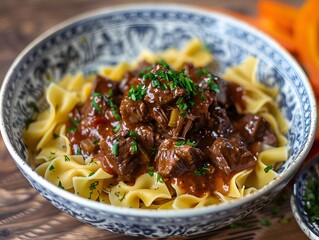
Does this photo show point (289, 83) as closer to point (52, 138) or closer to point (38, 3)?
point (52, 138)

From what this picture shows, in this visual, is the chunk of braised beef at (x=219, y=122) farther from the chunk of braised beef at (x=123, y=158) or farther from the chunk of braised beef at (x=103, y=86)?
the chunk of braised beef at (x=103, y=86)

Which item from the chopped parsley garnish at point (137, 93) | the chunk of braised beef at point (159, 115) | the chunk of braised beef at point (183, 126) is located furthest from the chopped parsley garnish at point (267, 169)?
the chopped parsley garnish at point (137, 93)

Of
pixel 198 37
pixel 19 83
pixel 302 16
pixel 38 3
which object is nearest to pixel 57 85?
pixel 19 83

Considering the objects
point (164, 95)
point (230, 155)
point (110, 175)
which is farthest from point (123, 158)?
point (230, 155)

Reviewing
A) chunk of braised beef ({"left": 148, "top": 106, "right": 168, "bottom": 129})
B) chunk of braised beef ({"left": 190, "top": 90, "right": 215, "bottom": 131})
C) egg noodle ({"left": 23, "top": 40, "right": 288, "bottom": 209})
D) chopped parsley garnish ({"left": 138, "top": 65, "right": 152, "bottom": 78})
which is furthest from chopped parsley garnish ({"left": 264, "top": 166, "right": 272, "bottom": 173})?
chopped parsley garnish ({"left": 138, "top": 65, "right": 152, "bottom": 78})

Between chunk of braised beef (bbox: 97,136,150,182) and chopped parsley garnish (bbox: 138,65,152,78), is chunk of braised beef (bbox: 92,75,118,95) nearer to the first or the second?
chopped parsley garnish (bbox: 138,65,152,78)

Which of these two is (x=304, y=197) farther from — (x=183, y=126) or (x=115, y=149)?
(x=115, y=149)

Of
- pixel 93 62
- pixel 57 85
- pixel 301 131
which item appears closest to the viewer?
pixel 301 131
